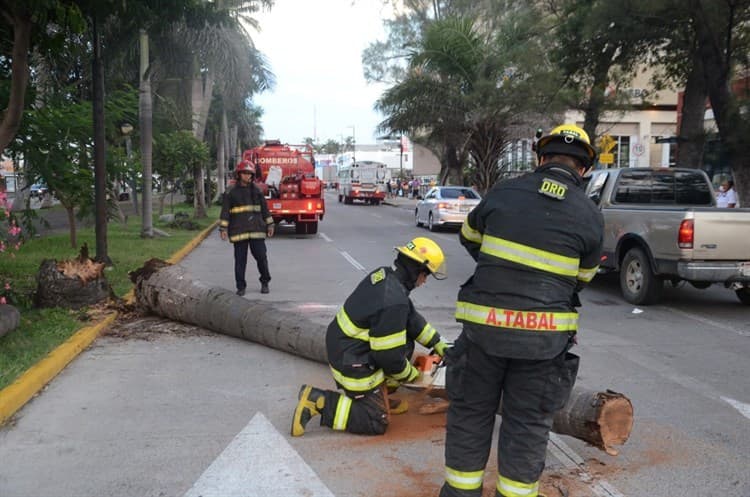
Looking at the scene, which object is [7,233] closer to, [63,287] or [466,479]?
[63,287]

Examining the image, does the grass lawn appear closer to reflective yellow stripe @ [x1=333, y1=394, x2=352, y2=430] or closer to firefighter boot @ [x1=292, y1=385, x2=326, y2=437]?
firefighter boot @ [x1=292, y1=385, x2=326, y2=437]

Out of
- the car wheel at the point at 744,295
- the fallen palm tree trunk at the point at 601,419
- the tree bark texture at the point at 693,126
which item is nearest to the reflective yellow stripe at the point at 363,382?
the fallen palm tree trunk at the point at 601,419

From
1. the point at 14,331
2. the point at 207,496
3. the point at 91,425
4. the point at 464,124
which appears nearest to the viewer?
the point at 207,496

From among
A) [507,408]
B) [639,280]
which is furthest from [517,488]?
[639,280]

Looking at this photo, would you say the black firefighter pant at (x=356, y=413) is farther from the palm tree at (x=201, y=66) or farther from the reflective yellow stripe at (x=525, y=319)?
the palm tree at (x=201, y=66)

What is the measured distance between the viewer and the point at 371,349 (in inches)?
179

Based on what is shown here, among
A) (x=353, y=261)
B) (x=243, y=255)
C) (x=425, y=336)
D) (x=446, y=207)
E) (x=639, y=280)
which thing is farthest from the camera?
(x=446, y=207)

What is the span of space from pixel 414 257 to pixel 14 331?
4.40 m

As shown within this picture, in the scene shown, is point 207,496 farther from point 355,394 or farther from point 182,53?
point 182,53

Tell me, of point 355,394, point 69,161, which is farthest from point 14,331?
point 69,161

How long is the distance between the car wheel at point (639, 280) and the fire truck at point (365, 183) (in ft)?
116

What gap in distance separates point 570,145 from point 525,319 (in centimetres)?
87

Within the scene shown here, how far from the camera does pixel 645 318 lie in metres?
8.78

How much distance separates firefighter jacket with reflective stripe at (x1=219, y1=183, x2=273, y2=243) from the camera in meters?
9.89
